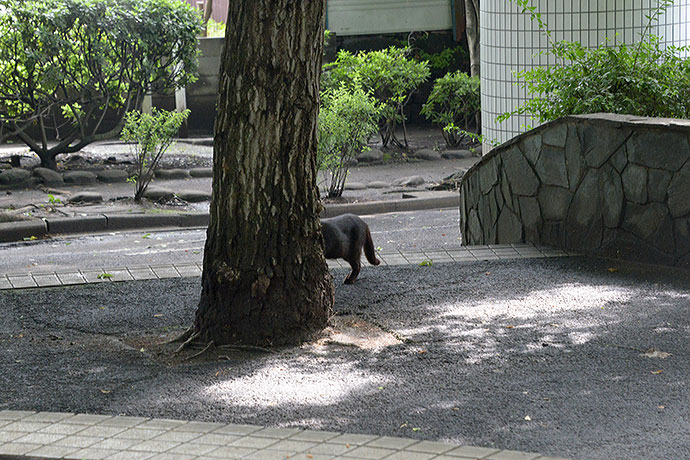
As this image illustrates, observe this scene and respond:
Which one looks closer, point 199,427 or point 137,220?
point 199,427

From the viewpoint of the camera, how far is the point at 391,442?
4.16 meters

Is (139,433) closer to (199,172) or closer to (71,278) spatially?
(71,278)

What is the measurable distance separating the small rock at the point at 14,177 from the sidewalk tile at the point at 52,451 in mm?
11702

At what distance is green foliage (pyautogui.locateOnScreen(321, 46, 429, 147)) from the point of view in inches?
710

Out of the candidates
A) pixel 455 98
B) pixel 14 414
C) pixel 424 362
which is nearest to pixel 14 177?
pixel 455 98

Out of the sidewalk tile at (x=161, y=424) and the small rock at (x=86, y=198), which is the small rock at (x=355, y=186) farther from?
the sidewalk tile at (x=161, y=424)

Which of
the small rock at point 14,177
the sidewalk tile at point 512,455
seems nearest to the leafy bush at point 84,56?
the small rock at point 14,177

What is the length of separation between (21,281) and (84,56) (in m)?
9.52

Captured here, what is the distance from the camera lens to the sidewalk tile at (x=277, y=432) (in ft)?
14.0

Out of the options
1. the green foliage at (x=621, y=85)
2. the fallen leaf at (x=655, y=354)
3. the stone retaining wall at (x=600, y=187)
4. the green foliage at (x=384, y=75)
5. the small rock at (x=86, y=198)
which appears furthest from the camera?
the green foliage at (x=384, y=75)

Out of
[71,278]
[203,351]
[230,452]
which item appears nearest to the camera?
[230,452]

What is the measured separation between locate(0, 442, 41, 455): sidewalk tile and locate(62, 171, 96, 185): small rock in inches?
463

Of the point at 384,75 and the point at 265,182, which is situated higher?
the point at 384,75

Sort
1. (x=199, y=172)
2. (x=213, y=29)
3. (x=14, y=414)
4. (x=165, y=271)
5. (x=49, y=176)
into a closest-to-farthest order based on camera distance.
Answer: (x=14, y=414) → (x=165, y=271) → (x=49, y=176) → (x=199, y=172) → (x=213, y=29)
